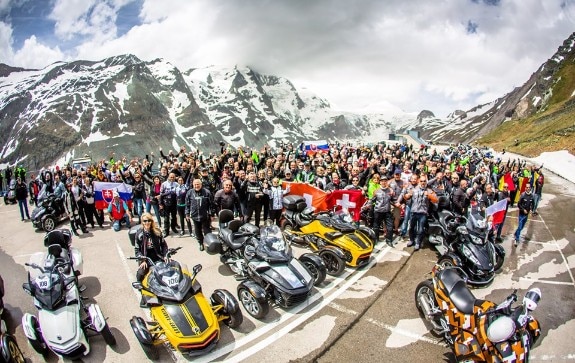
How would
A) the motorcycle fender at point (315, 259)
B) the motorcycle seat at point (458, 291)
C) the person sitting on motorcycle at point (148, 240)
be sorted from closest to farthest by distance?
the motorcycle seat at point (458, 291) → the person sitting on motorcycle at point (148, 240) → the motorcycle fender at point (315, 259)

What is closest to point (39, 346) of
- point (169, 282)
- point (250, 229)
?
point (169, 282)

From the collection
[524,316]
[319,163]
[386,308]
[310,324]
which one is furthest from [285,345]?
[319,163]

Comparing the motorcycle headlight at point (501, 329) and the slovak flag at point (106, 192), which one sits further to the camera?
the slovak flag at point (106, 192)

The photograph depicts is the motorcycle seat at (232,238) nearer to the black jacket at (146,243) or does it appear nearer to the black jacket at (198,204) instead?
the black jacket at (198,204)

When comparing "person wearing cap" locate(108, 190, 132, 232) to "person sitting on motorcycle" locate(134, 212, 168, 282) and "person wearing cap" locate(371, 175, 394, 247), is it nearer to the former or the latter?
"person sitting on motorcycle" locate(134, 212, 168, 282)

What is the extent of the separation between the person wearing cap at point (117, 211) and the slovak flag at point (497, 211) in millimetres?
11997

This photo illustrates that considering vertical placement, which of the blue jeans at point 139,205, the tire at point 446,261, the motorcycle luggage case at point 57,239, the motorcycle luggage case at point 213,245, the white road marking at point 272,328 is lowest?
the tire at point 446,261

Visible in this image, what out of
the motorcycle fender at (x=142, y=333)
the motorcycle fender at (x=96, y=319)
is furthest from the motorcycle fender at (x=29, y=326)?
the motorcycle fender at (x=142, y=333)

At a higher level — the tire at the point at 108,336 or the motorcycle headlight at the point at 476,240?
the tire at the point at 108,336

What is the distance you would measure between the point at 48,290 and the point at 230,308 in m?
3.07

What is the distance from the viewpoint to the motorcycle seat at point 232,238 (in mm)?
8023

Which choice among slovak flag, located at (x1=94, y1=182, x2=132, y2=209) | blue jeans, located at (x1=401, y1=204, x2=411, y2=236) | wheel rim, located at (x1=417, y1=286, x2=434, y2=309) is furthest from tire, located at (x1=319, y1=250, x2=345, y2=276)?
slovak flag, located at (x1=94, y1=182, x2=132, y2=209)

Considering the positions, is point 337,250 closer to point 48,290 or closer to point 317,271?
point 317,271

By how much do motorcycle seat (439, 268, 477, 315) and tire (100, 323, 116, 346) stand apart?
5.74m
